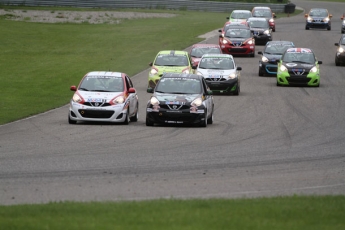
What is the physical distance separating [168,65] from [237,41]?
1344cm

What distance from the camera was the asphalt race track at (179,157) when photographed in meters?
13.8

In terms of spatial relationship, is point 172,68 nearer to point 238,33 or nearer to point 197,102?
point 197,102

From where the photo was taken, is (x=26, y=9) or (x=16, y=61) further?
(x=26, y=9)

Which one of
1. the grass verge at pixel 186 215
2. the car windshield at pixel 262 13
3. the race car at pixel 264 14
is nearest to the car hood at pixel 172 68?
the grass verge at pixel 186 215

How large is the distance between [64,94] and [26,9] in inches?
1499

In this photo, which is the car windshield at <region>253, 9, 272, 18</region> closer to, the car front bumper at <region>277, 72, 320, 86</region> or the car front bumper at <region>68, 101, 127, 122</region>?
the car front bumper at <region>277, 72, 320, 86</region>

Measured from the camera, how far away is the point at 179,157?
17328mm

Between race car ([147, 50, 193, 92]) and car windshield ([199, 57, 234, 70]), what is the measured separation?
0.60 metres

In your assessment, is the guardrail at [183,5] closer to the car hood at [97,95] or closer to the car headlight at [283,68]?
the car headlight at [283,68]

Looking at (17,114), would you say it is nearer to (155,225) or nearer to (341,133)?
(341,133)

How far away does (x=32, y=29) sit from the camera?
59844mm

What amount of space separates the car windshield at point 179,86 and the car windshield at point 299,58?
1243 cm

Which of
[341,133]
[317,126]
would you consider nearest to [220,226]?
[341,133]

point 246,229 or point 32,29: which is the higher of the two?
point 246,229
